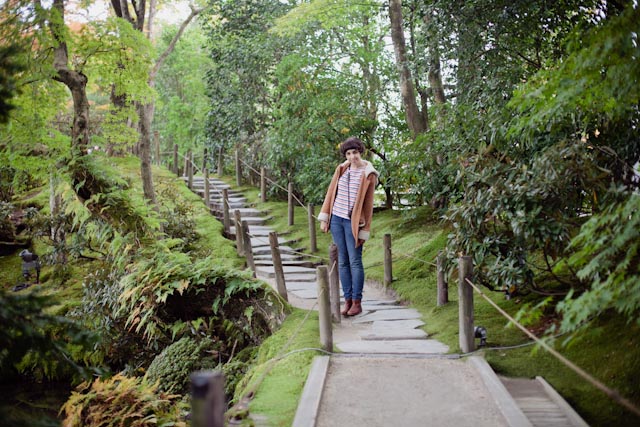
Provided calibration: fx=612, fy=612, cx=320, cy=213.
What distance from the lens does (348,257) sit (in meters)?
7.81

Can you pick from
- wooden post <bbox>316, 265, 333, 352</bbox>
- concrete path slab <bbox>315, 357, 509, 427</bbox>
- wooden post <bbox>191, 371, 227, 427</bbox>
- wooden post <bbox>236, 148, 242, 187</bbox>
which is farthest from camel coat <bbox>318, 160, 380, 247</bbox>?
wooden post <bbox>236, 148, 242, 187</bbox>

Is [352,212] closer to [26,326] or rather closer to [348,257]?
[348,257]

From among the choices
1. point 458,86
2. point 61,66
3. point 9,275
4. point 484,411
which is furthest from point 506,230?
point 9,275

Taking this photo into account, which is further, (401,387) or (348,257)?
(348,257)

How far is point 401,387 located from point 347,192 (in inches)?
118

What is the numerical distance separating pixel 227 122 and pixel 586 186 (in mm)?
15815

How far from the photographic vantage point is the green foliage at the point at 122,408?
20.5 ft

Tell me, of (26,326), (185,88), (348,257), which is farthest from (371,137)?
(185,88)

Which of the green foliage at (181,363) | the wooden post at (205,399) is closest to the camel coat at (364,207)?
the green foliage at (181,363)

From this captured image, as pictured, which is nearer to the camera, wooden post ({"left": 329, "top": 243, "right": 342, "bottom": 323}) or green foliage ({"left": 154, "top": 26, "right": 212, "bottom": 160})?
wooden post ({"left": 329, "top": 243, "right": 342, "bottom": 323})

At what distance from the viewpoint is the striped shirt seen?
7.64 meters

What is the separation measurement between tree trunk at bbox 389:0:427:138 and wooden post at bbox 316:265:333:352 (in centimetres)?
668

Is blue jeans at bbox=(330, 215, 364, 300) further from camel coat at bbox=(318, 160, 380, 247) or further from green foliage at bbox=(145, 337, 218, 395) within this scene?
green foliage at bbox=(145, 337, 218, 395)

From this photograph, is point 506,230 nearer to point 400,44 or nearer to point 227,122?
A: point 400,44
